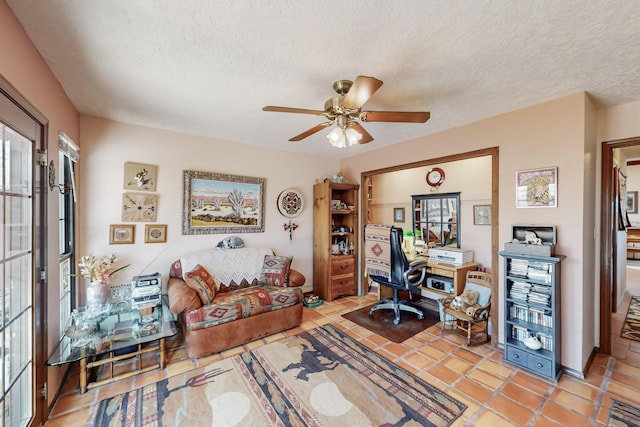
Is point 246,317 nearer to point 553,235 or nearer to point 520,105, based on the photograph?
point 553,235

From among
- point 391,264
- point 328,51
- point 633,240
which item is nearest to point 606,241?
point 391,264

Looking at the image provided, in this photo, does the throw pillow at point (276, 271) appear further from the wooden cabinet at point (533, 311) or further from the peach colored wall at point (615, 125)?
the peach colored wall at point (615, 125)

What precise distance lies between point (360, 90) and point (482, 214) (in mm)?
3037

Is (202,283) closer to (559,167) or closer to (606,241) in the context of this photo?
(559,167)

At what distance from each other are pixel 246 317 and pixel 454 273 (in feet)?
8.25

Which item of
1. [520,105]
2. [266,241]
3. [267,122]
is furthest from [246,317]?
[520,105]

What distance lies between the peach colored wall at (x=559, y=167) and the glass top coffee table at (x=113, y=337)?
329 cm

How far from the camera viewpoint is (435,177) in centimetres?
407

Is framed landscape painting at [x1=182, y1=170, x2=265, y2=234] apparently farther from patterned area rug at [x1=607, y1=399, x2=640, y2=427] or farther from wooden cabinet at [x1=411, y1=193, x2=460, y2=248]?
patterned area rug at [x1=607, y1=399, x2=640, y2=427]

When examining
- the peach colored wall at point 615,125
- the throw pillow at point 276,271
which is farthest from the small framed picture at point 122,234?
the peach colored wall at point 615,125

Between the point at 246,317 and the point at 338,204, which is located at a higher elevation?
the point at 338,204

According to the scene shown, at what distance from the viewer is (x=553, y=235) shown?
7.20ft

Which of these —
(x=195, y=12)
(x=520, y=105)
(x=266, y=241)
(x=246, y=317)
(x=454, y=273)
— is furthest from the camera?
(x=266, y=241)

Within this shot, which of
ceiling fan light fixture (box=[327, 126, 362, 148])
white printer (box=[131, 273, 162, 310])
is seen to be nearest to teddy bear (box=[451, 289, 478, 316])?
ceiling fan light fixture (box=[327, 126, 362, 148])
